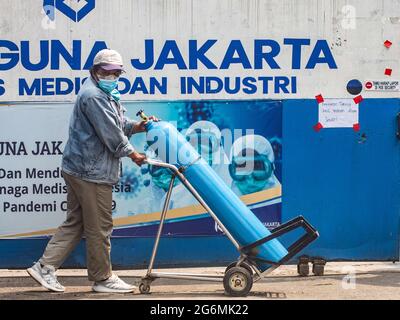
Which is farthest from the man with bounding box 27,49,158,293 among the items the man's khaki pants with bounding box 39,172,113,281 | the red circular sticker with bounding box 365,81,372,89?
the red circular sticker with bounding box 365,81,372,89

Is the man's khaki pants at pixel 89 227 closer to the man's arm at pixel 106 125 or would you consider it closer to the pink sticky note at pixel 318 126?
the man's arm at pixel 106 125

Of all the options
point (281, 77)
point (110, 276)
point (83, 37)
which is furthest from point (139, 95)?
point (110, 276)

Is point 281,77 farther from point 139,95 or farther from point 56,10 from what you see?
point 56,10

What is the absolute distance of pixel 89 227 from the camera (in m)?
7.48

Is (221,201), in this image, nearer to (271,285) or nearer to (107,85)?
(271,285)

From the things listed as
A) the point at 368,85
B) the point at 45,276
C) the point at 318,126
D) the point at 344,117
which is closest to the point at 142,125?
the point at 45,276

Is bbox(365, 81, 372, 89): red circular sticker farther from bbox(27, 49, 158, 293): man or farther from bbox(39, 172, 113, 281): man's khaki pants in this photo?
bbox(39, 172, 113, 281): man's khaki pants

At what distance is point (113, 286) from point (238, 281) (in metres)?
1.08

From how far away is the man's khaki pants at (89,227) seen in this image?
746cm

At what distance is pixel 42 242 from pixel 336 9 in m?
3.61

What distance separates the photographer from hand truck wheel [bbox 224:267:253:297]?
7.30 meters

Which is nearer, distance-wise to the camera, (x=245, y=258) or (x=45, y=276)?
(x=245, y=258)
